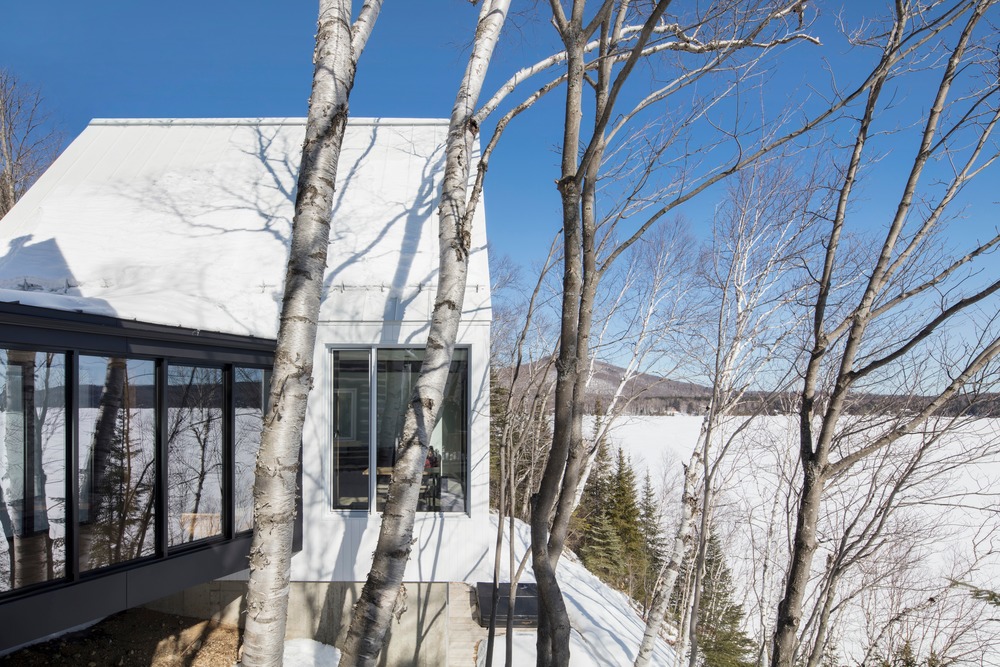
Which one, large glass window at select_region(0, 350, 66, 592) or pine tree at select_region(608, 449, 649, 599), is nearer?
large glass window at select_region(0, 350, 66, 592)

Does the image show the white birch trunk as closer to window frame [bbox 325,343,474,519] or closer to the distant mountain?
the distant mountain

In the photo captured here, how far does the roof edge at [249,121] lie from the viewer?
8.90m

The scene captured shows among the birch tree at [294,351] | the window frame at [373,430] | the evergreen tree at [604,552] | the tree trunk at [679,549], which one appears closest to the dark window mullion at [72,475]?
the birch tree at [294,351]

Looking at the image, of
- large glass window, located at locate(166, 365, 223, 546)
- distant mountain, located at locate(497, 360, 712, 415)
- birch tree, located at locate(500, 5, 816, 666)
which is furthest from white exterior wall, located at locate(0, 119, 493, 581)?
birch tree, located at locate(500, 5, 816, 666)

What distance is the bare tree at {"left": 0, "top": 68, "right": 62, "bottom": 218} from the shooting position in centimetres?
1415

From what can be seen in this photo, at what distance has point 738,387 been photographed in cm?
812

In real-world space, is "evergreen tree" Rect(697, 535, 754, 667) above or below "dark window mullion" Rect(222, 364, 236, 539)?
below

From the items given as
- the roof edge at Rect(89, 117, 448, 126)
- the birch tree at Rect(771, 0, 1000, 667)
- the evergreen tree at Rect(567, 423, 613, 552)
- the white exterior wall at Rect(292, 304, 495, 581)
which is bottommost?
the evergreen tree at Rect(567, 423, 613, 552)

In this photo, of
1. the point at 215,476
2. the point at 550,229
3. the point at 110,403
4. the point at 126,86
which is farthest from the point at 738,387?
the point at 126,86

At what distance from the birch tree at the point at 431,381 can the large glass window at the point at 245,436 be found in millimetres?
3341

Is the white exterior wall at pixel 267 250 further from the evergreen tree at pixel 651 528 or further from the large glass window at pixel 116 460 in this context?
the evergreen tree at pixel 651 528

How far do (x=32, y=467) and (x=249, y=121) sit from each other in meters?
6.85

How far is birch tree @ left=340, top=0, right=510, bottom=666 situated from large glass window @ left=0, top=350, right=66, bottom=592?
2.56 meters

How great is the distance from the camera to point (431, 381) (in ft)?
9.81
